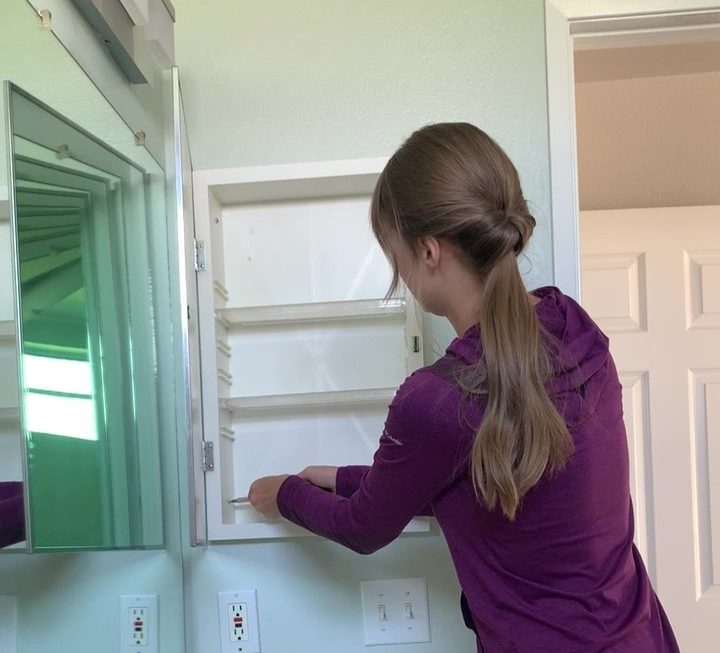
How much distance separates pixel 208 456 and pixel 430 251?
0.62 metres

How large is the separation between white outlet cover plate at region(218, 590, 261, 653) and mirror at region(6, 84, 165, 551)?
17 cm

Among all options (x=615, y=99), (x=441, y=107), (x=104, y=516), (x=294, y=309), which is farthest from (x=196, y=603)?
(x=615, y=99)

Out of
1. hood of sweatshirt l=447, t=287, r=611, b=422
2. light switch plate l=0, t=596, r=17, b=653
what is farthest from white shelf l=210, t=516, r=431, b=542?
hood of sweatshirt l=447, t=287, r=611, b=422

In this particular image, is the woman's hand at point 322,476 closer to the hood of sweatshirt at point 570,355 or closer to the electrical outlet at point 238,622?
the electrical outlet at point 238,622

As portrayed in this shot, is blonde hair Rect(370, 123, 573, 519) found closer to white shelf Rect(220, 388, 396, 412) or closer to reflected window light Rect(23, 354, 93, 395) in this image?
white shelf Rect(220, 388, 396, 412)

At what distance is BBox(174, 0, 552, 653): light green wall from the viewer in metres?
1.27

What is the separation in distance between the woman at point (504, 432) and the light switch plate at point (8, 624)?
2.63 ft

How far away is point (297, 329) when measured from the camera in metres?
1.33

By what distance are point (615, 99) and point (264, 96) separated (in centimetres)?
123

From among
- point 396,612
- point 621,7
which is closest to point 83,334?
point 396,612

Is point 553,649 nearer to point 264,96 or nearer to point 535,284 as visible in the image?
point 535,284

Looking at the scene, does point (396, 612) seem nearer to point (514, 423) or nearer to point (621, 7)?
point (514, 423)

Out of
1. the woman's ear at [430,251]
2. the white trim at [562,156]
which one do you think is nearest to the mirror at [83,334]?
the woman's ear at [430,251]

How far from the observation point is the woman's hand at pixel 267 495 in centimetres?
113
